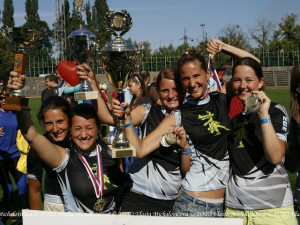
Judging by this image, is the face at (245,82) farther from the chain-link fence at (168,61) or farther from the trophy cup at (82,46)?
the chain-link fence at (168,61)

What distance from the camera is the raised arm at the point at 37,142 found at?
2.61m

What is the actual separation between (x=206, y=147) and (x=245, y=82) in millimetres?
542

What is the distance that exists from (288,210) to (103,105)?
161 centimetres

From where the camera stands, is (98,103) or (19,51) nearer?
(19,51)

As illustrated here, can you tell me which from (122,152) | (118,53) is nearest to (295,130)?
(122,152)

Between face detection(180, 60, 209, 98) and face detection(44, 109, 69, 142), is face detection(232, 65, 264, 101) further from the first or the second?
face detection(44, 109, 69, 142)

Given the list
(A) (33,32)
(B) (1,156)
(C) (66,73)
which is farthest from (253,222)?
(B) (1,156)

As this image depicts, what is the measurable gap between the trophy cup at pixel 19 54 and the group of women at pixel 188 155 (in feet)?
0.24

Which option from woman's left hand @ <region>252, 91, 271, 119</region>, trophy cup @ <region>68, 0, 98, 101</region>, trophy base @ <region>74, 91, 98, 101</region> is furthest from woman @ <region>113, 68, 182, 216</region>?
trophy cup @ <region>68, 0, 98, 101</region>

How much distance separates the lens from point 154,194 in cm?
294

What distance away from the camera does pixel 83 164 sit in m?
2.82

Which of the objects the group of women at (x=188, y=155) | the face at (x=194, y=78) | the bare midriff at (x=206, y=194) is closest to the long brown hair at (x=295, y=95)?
the group of women at (x=188, y=155)

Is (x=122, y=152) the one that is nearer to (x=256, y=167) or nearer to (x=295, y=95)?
(x=256, y=167)

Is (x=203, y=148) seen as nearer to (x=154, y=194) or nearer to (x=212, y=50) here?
(x=154, y=194)
